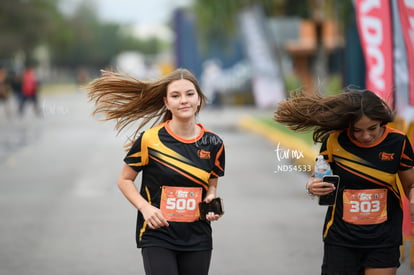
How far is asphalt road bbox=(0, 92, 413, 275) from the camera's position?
700cm

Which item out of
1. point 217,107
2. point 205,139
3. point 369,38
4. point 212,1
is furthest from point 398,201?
point 217,107

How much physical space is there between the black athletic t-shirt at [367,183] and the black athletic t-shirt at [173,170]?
2.17 feet

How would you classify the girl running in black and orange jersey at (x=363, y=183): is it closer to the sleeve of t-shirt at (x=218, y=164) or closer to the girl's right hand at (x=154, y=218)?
the sleeve of t-shirt at (x=218, y=164)

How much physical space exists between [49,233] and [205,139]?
460 centimetres

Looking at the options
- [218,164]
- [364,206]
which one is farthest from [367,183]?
[218,164]

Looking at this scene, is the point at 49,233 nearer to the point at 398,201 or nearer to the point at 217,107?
the point at 398,201

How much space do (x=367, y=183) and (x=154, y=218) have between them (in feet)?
3.89

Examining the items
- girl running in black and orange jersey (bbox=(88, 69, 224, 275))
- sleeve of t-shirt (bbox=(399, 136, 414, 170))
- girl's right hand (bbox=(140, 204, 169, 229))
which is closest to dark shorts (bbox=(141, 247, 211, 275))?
girl running in black and orange jersey (bbox=(88, 69, 224, 275))

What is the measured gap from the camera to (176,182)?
13.7ft

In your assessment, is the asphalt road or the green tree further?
the green tree

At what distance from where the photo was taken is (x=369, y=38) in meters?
7.29

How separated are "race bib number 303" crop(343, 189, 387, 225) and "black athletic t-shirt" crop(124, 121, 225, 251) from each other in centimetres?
75

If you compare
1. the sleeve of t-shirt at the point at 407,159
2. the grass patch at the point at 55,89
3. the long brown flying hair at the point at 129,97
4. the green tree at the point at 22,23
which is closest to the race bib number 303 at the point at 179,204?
the long brown flying hair at the point at 129,97

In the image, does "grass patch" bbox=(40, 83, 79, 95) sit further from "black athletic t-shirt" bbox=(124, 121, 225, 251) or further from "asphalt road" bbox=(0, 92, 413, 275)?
"black athletic t-shirt" bbox=(124, 121, 225, 251)
